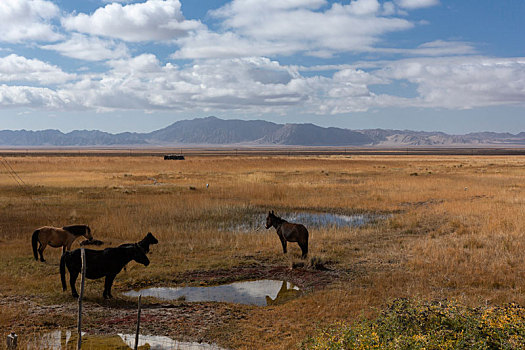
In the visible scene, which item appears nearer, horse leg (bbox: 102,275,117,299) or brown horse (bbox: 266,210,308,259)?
horse leg (bbox: 102,275,117,299)

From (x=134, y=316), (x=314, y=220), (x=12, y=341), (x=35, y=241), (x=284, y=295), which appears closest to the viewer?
(x=12, y=341)

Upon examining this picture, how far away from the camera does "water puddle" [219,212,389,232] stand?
1920cm

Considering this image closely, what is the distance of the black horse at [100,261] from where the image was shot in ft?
28.7

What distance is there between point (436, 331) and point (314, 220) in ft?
51.0

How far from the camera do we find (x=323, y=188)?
33.5 m

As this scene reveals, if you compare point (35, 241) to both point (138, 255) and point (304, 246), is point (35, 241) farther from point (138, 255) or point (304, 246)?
point (304, 246)

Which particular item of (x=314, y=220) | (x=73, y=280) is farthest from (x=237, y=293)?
(x=314, y=220)

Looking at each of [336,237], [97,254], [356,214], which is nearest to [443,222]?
[356,214]

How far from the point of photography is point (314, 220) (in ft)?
69.4

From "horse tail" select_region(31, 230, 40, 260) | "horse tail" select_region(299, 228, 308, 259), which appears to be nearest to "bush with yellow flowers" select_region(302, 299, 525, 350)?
"horse tail" select_region(299, 228, 308, 259)

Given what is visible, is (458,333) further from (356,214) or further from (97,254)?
(356,214)

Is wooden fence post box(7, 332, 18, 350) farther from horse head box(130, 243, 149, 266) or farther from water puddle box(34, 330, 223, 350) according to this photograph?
horse head box(130, 243, 149, 266)

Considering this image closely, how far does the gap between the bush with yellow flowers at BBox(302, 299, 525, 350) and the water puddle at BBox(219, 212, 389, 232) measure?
12.6 m

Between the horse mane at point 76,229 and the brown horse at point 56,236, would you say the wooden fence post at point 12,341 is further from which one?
the horse mane at point 76,229
